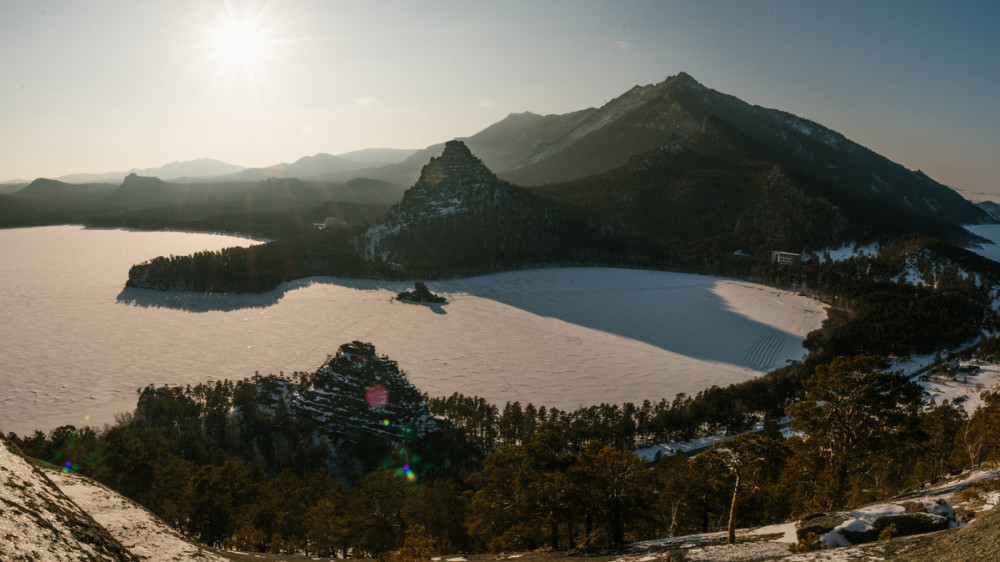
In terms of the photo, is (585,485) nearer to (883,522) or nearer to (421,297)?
(883,522)

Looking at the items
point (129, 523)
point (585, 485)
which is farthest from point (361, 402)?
point (129, 523)

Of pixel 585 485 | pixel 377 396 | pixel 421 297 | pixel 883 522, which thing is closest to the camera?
pixel 883 522

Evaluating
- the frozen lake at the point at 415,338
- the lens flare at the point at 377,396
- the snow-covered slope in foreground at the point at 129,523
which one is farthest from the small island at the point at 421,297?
the snow-covered slope in foreground at the point at 129,523

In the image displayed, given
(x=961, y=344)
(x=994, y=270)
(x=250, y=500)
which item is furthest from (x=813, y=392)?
(x=994, y=270)

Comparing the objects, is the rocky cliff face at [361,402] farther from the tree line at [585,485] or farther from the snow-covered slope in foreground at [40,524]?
the snow-covered slope in foreground at [40,524]

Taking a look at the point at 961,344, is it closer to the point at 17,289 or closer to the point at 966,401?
the point at 966,401

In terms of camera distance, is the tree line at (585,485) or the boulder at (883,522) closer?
the boulder at (883,522)
